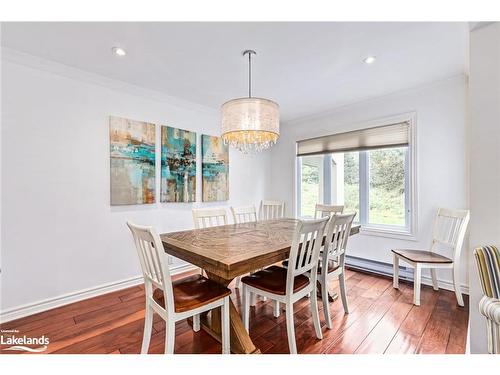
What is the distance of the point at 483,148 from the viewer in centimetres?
131

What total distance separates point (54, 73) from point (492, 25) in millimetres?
→ 3392

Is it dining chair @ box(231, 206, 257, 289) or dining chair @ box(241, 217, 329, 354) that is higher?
dining chair @ box(231, 206, 257, 289)

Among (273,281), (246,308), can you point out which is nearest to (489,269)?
(273,281)

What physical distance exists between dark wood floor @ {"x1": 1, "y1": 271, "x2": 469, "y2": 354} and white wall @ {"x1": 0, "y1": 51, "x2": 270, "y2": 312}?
347 mm

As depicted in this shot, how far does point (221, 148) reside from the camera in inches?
139

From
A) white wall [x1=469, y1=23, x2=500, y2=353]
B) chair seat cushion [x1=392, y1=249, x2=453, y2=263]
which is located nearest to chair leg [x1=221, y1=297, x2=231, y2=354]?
white wall [x1=469, y1=23, x2=500, y2=353]

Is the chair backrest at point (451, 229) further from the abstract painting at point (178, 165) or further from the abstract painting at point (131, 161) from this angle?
the abstract painting at point (131, 161)

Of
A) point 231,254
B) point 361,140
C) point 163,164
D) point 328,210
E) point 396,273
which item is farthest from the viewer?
point 361,140

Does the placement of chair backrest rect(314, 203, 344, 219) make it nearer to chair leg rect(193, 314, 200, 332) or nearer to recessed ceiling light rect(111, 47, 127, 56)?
chair leg rect(193, 314, 200, 332)

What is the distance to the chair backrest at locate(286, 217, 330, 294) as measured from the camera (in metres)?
1.41

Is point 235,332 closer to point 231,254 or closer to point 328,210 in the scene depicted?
point 231,254

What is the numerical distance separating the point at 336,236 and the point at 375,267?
167cm

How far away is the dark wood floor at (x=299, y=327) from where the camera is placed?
1587 millimetres
